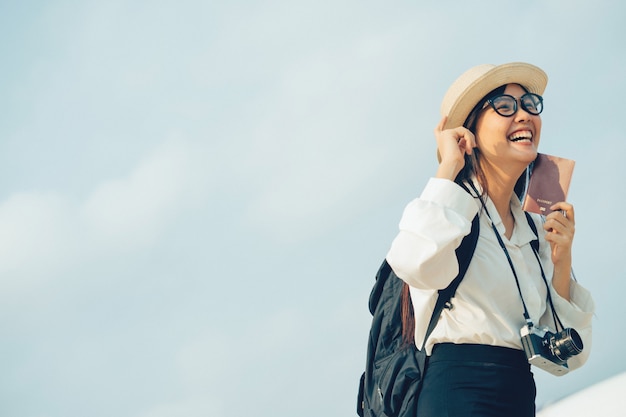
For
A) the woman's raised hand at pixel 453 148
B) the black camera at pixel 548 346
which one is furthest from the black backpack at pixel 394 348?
the black camera at pixel 548 346

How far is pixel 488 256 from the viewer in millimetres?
4062

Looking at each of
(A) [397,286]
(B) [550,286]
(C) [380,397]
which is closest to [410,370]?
(C) [380,397]

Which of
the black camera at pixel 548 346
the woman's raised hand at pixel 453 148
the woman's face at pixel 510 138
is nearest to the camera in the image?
the black camera at pixel 548 346

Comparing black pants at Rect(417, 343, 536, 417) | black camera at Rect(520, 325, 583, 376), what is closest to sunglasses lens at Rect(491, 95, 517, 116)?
black camera at Rect(520, 325, 583, 376)

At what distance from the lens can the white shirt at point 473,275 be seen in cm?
362

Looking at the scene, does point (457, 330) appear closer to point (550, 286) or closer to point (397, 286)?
point (397, 286)

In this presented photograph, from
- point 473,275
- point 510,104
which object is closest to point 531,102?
point 510,104

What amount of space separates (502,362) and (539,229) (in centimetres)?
114

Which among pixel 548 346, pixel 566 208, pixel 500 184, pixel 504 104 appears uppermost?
pixel 504 104

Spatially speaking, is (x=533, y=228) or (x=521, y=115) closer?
(x=521, y=115)

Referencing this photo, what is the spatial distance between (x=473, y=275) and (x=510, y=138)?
0.92 meters

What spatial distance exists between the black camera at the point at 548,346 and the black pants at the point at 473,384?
0.12 m

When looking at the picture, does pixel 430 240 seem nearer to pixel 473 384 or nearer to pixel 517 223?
pixel 473 384

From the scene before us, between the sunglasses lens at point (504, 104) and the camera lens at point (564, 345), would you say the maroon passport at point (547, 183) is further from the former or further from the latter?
the camera lens at point (564, 345)
